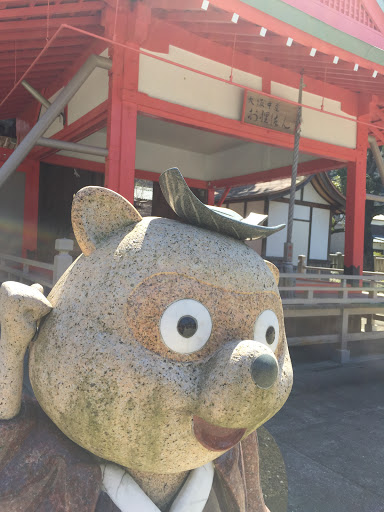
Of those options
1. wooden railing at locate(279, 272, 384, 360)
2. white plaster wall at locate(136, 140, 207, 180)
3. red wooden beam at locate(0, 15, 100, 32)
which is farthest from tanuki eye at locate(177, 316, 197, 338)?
white plaster wall at locate(136, 140, 207, 180)

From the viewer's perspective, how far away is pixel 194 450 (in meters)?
1.30

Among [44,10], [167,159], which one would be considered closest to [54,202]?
[167,159]

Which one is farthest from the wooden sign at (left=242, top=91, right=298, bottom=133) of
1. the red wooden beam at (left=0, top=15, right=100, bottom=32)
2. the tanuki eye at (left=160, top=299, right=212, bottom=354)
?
the tanuki eye at (left=160, top=299, right=212, bottom=354)

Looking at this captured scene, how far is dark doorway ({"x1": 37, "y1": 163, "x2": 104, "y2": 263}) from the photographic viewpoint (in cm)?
865

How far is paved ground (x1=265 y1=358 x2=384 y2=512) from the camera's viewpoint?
2826 mm

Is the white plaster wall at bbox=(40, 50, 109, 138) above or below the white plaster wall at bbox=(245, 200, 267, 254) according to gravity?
above

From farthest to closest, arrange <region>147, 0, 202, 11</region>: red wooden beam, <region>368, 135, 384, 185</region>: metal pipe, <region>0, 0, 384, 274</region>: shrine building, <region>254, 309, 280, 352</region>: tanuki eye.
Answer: <region>368, 135, 384, 185</region>: metal pipe → <region>0, 0, 384, 274</region>: shrine building → <region>147, 0, 202, 11</region>: red wooden beam → <region>254, 309, 280, 352</region>: tanuki eye

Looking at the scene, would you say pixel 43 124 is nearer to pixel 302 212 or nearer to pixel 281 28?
pixel 281 28

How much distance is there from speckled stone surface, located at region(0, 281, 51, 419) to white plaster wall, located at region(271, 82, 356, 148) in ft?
19.6

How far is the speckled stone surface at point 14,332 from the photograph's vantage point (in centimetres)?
129

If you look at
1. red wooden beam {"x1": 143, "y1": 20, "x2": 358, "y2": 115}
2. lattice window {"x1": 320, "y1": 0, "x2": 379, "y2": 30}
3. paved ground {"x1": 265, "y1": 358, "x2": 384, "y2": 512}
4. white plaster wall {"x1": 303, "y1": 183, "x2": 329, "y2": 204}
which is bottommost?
paved ground {"x1": 265, "y1": 358, "x2": 384, "y2": 512}

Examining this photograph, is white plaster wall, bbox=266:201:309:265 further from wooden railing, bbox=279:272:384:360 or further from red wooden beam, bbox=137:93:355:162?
red wooden beam, bbox=137:93:355:162

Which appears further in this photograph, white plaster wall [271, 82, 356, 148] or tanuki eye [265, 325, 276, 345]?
white plaster wall [271, 82, 356, 148]

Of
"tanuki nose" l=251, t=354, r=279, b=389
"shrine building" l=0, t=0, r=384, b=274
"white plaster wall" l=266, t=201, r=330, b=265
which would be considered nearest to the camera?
"tanuki nose" l=251, t=354, r=279, b=389
